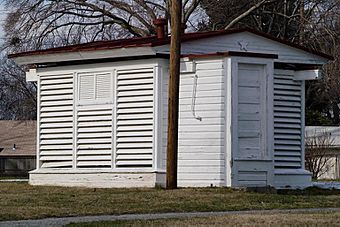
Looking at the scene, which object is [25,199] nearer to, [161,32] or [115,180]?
[115,180]

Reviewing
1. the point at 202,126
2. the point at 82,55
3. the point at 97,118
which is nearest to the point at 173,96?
the point at 202,126

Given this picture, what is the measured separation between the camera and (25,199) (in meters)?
22.2

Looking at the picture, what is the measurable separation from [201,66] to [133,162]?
328 centimetres

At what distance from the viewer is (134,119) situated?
26.9m

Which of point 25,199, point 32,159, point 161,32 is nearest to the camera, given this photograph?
point 25,199

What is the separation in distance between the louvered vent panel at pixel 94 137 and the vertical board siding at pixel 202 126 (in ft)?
6.11

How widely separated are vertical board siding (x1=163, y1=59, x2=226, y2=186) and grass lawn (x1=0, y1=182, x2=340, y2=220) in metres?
1.22

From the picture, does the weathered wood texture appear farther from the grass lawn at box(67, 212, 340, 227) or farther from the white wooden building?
the grass lawn at box(67, 212, 340, 227)

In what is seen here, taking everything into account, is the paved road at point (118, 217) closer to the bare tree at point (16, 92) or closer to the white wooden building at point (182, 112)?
the white wooden building at point (182, 112)

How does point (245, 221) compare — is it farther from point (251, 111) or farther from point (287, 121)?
point (287, 121)

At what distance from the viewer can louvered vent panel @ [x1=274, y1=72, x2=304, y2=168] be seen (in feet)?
91.9

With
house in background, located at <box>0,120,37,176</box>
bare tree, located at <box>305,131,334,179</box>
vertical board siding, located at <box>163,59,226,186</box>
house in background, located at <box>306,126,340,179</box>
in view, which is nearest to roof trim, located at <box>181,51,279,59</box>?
vertical board siding, located at <box>163,59,226,186</box>

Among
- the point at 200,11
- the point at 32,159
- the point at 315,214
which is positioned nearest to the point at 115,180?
the point at 315,214

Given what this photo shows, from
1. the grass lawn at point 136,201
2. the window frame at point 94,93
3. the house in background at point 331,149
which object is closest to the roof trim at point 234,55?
the window frame at point 94,93
